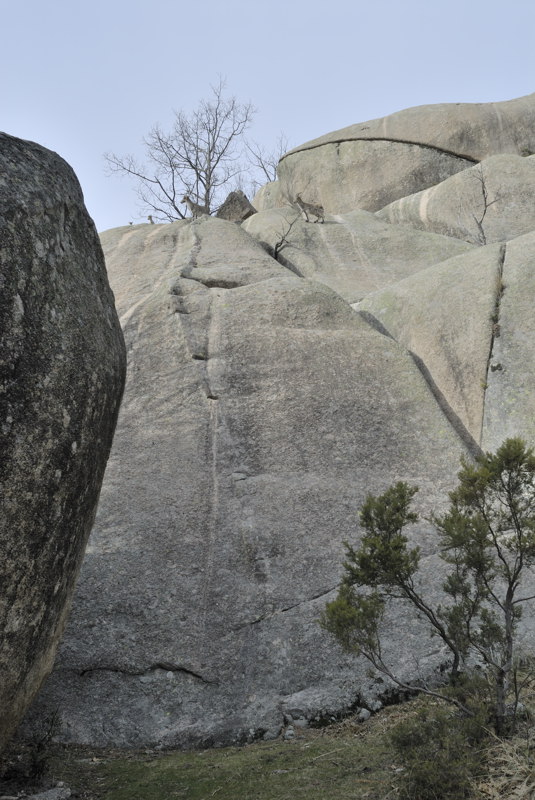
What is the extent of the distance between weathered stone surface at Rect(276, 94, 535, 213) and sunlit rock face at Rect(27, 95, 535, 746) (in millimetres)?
10932

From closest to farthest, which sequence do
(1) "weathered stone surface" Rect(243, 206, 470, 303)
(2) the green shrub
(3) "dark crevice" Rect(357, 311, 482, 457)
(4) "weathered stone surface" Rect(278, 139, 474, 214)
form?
1. (2) the green shrub
2. (3) "dark crevice" Rect(357, 311, 482, 457)
3. (1) "weathered stone surface" Rect(243, 206, 470, 303)
4. (4) "weathered stone surface" Rect(278, 139, 474, 214)

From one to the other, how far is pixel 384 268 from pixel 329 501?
1092 centimetres

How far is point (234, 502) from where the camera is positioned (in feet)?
29.2

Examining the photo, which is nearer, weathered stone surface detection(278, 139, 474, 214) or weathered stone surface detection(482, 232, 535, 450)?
weathered stone surface detection(482, 232, 535, 450)

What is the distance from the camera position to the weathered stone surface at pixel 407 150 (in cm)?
2614

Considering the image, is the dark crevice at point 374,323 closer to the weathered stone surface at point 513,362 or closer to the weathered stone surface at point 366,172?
the weathered stone surface at point 513,362

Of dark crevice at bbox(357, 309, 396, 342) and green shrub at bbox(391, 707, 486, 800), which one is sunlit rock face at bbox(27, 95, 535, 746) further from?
green shrub at bbox(391, 707, 486, 800)

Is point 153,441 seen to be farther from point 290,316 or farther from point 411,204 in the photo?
point 411,204

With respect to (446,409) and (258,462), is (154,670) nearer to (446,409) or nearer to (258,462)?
(258,462)

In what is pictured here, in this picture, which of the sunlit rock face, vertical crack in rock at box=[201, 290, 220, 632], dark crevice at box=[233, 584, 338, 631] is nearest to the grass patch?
the sunlit rock face

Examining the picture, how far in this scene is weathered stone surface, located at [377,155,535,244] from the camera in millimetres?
20547

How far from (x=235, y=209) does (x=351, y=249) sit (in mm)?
6495

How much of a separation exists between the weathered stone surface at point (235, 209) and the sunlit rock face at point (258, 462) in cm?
790

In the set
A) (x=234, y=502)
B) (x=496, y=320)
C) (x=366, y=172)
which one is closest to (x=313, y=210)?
(x=366, y=172)
